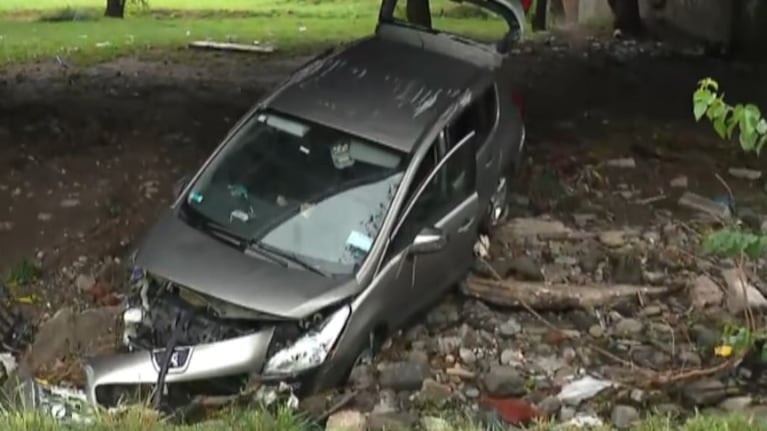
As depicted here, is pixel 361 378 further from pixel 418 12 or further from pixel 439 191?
pixel 418 12

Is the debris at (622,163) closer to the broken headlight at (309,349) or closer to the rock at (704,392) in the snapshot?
the rock at (704,392)

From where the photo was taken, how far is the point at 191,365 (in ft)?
20.2

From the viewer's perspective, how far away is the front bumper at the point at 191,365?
614 cm

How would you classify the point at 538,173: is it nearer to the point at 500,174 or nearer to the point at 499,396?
the point at 500,174

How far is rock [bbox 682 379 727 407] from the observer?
6.28 m

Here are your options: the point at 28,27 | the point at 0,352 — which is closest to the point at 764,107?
the point at 0,352

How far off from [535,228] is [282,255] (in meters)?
3.25

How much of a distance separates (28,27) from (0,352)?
1995 centimetres

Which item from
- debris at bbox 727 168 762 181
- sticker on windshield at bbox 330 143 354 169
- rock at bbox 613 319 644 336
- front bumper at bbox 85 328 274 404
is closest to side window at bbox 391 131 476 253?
sticker on windshield at bbox 330 143 354 169

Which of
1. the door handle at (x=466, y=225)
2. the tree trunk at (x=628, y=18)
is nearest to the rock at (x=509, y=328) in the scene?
the door handle at (x=466, y=225)

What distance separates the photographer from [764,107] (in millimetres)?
14578

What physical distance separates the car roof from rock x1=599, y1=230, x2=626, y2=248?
186 centimetres

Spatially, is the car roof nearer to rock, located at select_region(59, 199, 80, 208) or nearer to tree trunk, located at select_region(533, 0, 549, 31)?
rock, located at select_region(59, 199, 80, 208)

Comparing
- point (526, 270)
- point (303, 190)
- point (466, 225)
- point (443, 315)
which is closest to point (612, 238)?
point (526, 270)
